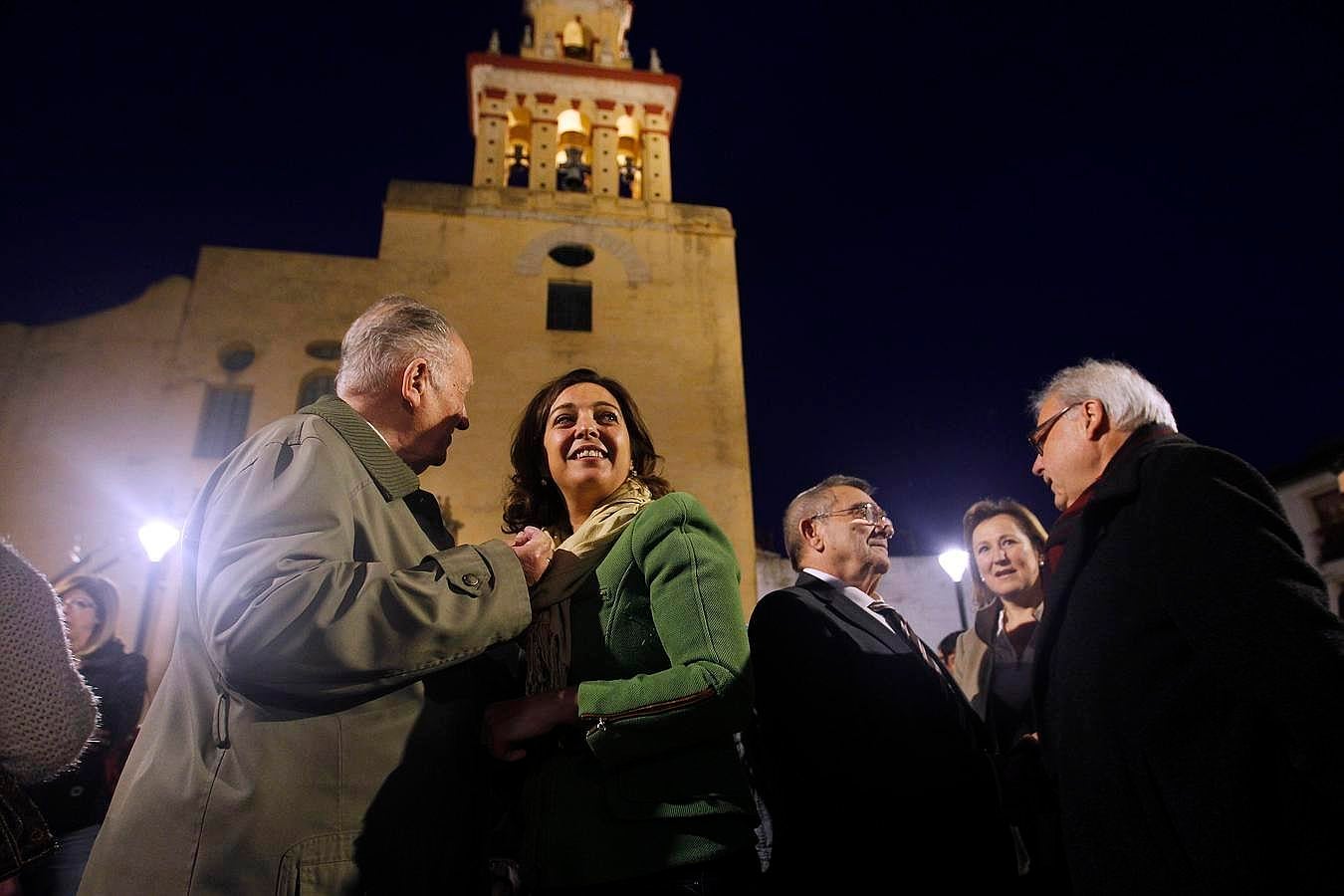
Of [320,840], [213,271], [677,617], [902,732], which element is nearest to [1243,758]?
[902,732]

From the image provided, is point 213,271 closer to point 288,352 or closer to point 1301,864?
point 288,352

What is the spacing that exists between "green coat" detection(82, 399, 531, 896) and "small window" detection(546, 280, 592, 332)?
1236 centimetres

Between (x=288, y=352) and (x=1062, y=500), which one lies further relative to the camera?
(x=288, y=352)

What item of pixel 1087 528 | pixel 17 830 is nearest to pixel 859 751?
pixel 1087 528

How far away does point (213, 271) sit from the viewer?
41.8ft

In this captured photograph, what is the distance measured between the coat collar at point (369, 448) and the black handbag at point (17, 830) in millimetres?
1088

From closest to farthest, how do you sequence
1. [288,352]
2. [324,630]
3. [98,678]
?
[324,630] < [98,678] < [288,352]

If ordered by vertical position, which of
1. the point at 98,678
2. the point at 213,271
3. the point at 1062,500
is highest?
the point at 213,271

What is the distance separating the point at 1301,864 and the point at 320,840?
83.1 inches

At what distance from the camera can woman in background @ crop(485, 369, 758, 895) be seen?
5.57 ft

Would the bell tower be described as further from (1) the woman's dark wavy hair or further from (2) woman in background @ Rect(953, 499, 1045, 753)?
(1) the woman's dark wavy hair

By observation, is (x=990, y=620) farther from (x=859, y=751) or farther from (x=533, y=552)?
(x=533, y=552)

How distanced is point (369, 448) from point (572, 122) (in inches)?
617

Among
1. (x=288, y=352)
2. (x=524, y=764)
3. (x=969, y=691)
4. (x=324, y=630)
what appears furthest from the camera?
(x=288, y=352)
